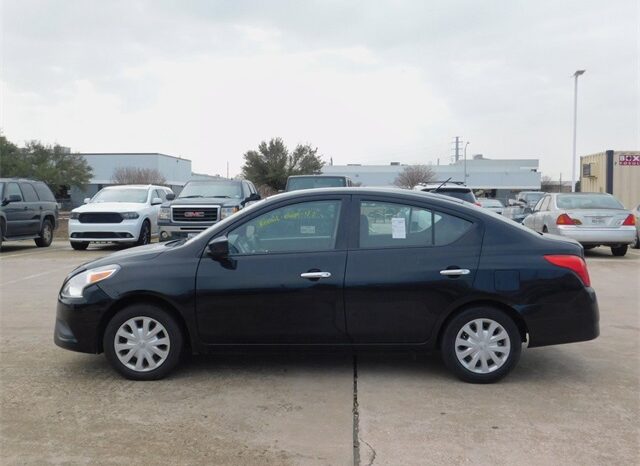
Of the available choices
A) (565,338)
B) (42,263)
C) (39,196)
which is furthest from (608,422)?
Result: (39,196)

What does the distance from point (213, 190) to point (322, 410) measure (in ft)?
36.5

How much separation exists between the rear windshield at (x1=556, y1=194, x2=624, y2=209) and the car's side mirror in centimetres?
1047

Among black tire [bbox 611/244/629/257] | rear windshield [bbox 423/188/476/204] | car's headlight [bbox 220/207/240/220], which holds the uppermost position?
rear windshield [bbox 423/188/476/204]

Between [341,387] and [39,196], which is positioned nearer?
[341,387]

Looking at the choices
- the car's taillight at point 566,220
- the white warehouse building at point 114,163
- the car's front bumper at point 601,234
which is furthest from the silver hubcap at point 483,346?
the white warehouse building at point 114,163

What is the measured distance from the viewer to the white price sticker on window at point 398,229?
4.86m

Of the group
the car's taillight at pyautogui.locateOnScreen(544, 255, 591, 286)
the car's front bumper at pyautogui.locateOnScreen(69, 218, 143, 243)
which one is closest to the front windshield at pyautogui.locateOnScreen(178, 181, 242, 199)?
the car's front bumper at pyautogui.locateOnScreen(69, 218, 143, 243)

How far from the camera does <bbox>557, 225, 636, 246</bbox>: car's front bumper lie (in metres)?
12.6

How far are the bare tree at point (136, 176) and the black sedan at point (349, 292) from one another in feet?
172

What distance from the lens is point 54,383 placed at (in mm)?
4859

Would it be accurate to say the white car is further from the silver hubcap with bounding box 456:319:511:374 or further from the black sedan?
the silver hubcap with bounding box 456:319:511:374

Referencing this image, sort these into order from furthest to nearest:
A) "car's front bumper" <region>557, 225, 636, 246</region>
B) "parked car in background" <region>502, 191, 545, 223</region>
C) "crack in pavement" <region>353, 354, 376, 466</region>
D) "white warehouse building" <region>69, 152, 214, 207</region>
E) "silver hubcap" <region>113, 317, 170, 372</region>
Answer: "white warehouse building" <region>69, 152, 214, 207</region>, "parked car in background" <region>502, 191, 545, 223</region>, "car's front bumper" <region>557, 225, 636, 246</region>, "silver hubcap" <region>113, 317, 170, 372</region>, "crack in pavement" <region>353, 354, 376, 466</region>

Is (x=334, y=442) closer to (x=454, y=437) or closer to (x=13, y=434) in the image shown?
(x=454, y=437)

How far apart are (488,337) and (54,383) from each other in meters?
3.57
